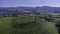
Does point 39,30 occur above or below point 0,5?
below

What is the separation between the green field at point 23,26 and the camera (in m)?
1.96

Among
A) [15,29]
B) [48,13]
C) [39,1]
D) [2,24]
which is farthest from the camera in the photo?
[39,1]

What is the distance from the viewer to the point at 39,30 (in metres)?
2.01

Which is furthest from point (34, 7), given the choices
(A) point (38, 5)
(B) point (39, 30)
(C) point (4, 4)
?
(B) point (39, 30)

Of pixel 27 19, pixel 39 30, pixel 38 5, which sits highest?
pixel 38 5

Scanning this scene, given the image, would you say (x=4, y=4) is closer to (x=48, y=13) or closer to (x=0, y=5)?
(x=0, y=5)

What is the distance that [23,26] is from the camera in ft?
6.68

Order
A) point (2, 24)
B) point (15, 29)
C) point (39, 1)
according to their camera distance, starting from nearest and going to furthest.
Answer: point (15, 29) → point (2, 24) → point (39, 1)

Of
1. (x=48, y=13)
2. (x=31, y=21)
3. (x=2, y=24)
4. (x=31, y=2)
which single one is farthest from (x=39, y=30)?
(x=31, y=2)

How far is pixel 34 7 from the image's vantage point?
115 inches

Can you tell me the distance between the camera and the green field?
6.44 feet

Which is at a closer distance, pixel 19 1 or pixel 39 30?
pixel 39 30

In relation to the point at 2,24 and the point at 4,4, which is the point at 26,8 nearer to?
the point at 4,4

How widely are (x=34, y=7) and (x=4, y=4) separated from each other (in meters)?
0.69
